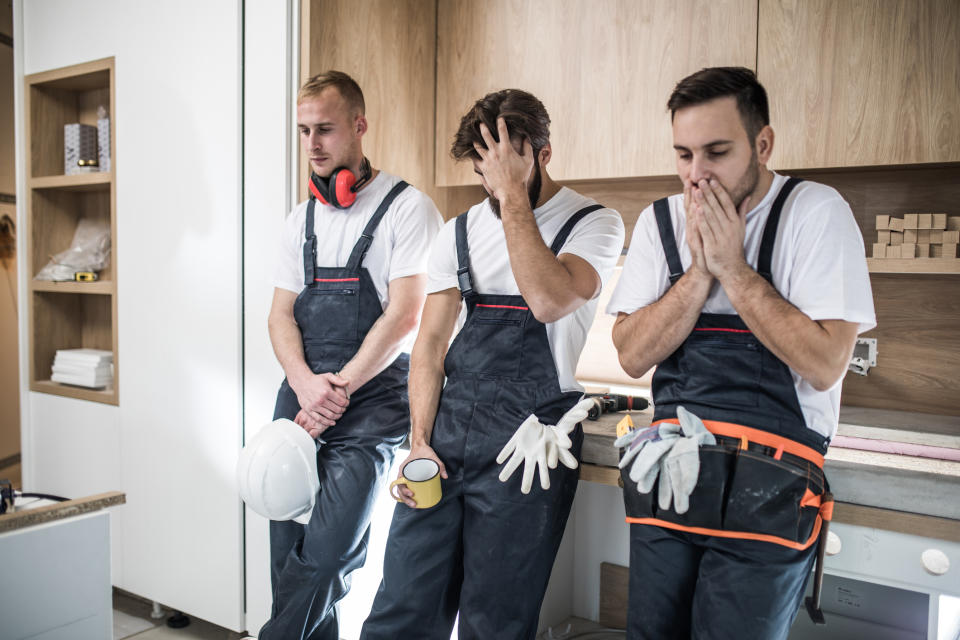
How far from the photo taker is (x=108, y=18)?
2898 mm

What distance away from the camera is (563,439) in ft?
5.08

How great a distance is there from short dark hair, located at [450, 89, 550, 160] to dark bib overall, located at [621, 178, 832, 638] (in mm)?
564

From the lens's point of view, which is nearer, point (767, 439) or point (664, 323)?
point (767, 439)

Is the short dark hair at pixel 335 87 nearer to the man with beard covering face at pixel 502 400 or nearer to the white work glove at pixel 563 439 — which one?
the man with beard covering face at pixel 502 400

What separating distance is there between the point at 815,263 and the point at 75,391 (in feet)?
9.81

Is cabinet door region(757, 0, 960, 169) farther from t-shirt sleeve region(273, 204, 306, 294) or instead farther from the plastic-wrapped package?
the plastic-wrapped package

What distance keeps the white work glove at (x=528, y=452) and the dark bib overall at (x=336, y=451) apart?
0.59 m

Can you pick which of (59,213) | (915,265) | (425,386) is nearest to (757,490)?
(425,386)

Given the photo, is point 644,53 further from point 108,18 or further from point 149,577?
point 149,577

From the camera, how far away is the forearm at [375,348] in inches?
78.3

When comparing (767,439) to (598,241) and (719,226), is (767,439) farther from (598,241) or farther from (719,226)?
(598,241)

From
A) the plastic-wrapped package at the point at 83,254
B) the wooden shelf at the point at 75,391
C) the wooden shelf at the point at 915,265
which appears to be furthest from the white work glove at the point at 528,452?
the plastic-wrapped package at the point at 83,254

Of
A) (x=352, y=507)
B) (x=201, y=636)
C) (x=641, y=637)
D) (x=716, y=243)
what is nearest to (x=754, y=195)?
(x=716, y=243)

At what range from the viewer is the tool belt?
4.17 feet
